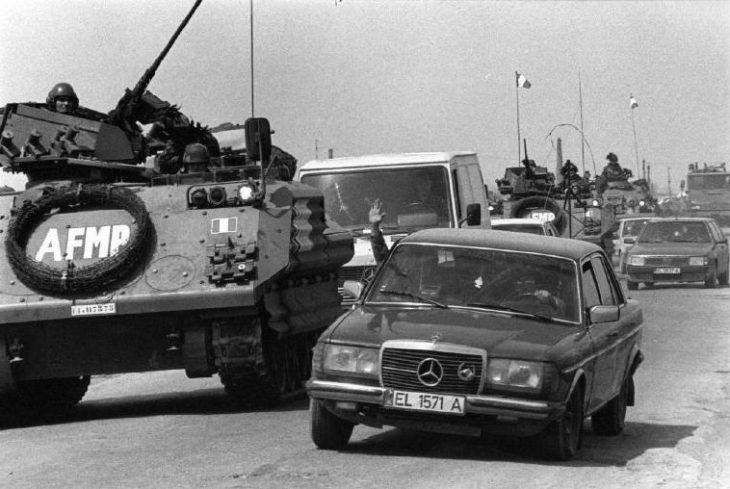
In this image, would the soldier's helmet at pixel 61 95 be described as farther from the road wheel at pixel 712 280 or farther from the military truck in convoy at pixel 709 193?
the military truck in convoy at pixel 709 193

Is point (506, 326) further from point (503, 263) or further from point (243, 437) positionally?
point (243, 437)

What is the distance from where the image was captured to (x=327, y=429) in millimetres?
9484

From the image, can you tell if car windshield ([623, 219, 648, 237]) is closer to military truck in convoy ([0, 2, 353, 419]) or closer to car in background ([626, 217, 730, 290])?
car in background ([626, 217, 730, 290])

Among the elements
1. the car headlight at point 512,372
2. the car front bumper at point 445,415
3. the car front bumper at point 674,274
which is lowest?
the car front bumper at point 674,274

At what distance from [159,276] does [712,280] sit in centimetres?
2070

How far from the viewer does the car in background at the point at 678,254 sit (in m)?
30.8

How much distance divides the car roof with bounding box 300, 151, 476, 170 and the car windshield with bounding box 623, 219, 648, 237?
2362 centimetres

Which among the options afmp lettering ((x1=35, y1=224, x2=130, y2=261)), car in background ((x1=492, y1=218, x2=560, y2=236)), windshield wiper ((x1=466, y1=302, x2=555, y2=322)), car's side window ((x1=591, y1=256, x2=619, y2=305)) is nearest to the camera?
windshield wiper ((x1=466, y1=302, x2=555, y2=322))

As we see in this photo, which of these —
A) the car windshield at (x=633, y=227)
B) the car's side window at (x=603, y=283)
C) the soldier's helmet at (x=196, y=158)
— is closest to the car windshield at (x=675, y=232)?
the car windshield at (x=633, y=227)

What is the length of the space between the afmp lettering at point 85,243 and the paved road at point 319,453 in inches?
53.1

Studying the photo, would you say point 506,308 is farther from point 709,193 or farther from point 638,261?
point 709,193

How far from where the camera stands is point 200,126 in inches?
593

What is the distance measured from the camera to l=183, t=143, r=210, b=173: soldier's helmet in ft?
44.8

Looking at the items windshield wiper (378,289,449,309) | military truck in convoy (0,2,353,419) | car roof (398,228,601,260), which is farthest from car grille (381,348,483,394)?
military truck in convoy (0,2,353,419)
